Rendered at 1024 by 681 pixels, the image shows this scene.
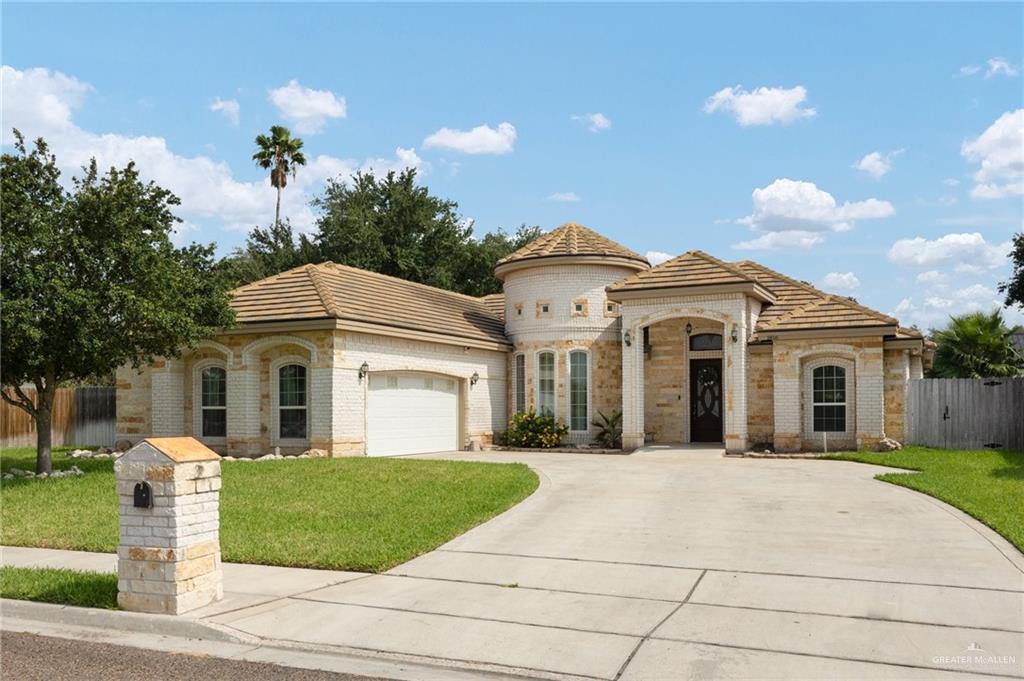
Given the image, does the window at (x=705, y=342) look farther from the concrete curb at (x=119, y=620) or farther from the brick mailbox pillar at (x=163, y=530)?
the concrete curb at (x=119, y=620)

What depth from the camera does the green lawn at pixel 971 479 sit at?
11.6 meters

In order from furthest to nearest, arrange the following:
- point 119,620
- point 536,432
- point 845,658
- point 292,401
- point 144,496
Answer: point 536,432, point 292,401, point 144,496, point 119,620, point 845,658

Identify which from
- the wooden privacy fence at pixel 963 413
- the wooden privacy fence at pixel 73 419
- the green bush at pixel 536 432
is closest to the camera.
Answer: the wooden privacy fence at pixel 963 413

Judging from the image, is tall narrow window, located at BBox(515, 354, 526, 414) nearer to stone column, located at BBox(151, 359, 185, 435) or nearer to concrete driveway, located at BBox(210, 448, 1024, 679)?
stone column, located at BBox(151, 359, 185, 435)

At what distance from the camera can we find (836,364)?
21.6 metres

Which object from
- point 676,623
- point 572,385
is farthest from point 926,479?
point 572,385

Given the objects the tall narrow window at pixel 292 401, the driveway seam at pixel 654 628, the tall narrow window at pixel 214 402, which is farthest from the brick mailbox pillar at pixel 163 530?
the tall narrow window at pixel 214 402

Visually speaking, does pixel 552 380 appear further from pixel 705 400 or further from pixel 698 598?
pixel 698 598

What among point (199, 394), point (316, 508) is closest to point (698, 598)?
point (316, 508)

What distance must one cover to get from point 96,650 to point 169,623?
605mm

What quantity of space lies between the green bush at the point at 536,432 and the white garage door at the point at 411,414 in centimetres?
182

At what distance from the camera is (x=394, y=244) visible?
41.6 meters

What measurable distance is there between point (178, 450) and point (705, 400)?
61.2 ft

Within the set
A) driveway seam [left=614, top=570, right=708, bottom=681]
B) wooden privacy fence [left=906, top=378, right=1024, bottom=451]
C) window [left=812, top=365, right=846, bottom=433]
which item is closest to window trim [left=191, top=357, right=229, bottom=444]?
window [left=812, top=365, right=846, bottom=433]
